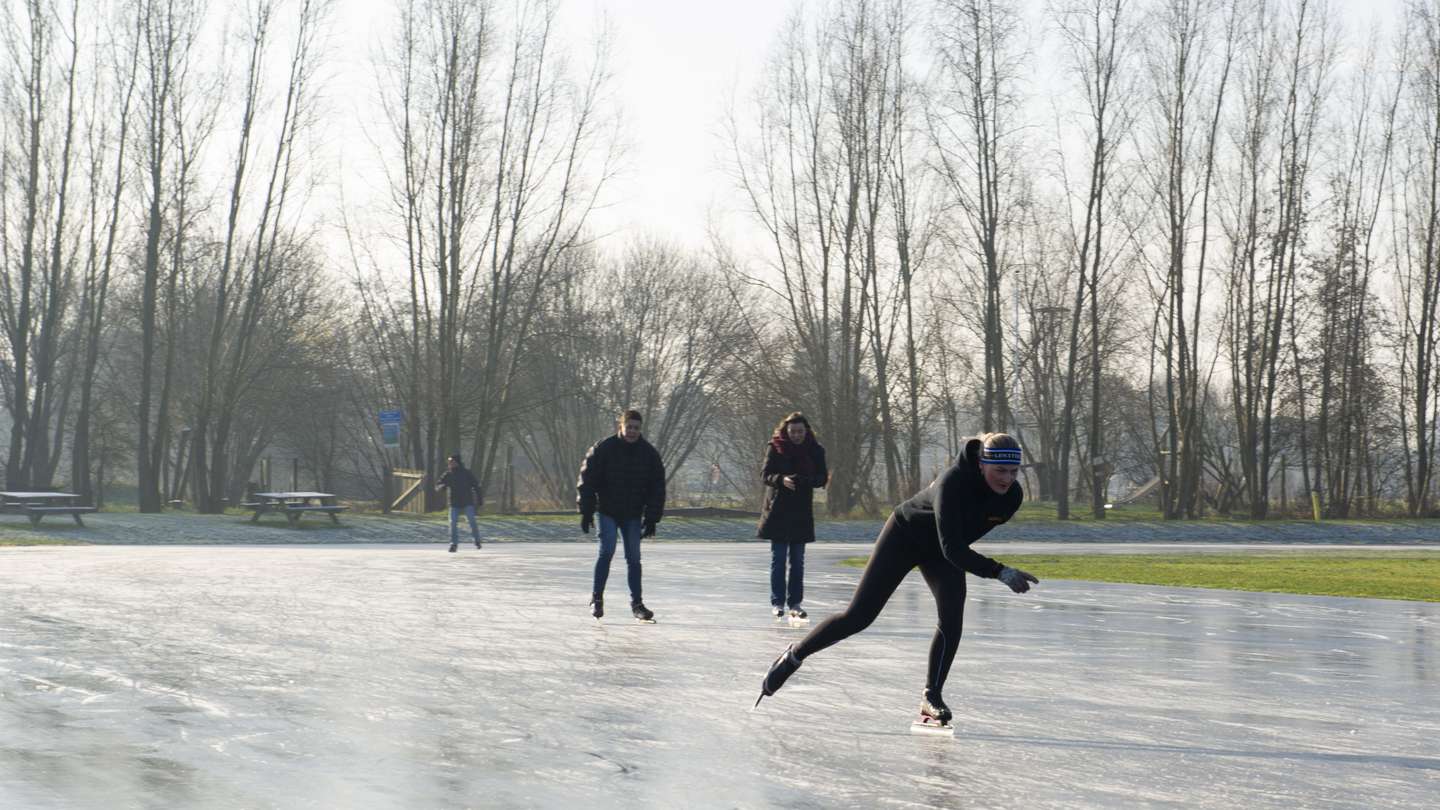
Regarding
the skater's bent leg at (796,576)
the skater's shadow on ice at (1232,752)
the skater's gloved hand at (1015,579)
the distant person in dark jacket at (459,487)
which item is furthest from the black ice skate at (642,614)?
the distant person in dark jacket at (459,487)

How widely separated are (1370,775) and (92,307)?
4681 centimetres

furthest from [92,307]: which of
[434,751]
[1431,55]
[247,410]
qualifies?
[434,751]

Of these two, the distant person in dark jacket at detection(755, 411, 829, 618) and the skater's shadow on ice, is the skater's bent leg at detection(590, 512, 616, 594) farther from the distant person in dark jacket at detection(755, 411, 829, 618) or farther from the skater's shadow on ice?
the skater's shadow on ice

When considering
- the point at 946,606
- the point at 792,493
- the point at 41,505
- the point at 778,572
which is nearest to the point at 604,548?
the point at 778,572

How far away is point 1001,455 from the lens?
6.78 metres

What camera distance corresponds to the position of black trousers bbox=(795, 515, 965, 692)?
7.56m

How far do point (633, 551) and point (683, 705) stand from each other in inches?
188

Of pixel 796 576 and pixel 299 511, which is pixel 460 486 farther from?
pixel 796 576

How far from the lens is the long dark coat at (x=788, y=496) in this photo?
1320 centimetres

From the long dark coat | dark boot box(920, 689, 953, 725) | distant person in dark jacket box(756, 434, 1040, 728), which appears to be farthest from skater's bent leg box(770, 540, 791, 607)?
dark boot box(920, 689, 953, 725)

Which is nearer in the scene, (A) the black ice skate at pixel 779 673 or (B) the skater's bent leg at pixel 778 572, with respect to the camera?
(A) the black ice skate at pixel 779 673

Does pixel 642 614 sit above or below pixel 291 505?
below

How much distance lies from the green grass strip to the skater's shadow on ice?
11.0 metres

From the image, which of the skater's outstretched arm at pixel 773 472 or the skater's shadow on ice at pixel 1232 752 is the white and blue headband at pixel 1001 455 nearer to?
the skater's shadow on ice at pixel 1232 752
